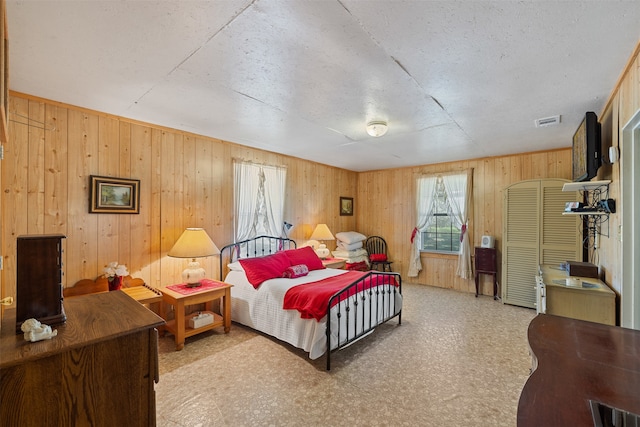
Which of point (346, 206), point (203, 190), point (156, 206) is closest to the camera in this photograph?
point (156, 206)

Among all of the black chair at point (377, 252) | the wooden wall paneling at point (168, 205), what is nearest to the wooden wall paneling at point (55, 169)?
the wooden wall paneling at point (168, 205)

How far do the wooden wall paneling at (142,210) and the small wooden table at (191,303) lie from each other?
37 cm

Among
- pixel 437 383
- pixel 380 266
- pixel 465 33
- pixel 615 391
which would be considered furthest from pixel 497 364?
pixel 380 266

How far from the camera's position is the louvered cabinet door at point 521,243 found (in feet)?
14.1

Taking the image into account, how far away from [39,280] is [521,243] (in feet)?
17.5

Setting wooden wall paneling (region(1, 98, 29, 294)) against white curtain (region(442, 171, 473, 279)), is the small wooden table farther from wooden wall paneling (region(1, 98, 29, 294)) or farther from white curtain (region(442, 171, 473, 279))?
white curtain (region(442, 171, 473, 279))

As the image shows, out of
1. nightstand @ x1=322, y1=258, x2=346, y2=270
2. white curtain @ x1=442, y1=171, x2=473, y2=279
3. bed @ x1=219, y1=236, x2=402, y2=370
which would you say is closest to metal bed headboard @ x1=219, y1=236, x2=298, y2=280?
bed @ x1=219, y1=236, x2=402, y2=370

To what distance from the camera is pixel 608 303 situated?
2381 millimetres

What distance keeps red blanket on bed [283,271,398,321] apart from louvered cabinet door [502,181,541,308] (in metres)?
2.16

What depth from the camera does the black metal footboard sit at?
2.75 m

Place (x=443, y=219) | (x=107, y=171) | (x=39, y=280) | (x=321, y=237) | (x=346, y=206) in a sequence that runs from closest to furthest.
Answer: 1. (x=39, y=280)
2. (x=107, y=171)
3. (x=321, y=237)
4. (x=443, y=219)
5. (x=346, y=206)

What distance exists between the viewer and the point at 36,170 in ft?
8.62

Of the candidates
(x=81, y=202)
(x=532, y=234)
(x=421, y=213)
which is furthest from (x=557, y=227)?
(x=81, y=202)

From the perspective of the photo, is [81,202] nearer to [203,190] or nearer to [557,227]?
[203,190]
